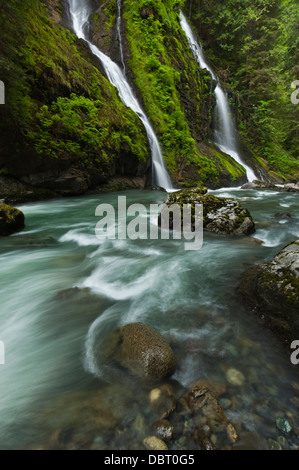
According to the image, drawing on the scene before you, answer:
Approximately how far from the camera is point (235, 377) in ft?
6.66

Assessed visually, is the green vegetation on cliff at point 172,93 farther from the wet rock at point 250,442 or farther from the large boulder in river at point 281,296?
the wet rock at point 250,442

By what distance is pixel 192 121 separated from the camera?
16.9 metres

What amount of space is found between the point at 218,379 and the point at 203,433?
49 centimetres

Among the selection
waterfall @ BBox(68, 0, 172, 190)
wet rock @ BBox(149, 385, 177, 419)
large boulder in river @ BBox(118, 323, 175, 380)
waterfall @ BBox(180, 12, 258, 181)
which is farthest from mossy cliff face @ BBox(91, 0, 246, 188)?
wet rock @ BBox(149, 385, 177, 419)

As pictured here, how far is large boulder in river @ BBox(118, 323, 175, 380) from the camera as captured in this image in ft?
6.67

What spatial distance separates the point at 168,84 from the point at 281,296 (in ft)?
54.2

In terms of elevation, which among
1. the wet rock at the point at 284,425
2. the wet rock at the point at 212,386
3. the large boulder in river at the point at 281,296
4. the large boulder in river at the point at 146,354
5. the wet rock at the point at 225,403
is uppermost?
the large boulder in river at the point at 281,296

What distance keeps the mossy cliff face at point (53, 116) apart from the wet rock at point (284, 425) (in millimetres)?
8882

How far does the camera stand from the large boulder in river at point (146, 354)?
2.03 meters

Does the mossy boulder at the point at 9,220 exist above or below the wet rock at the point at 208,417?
above

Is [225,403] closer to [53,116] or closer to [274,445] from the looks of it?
[274,445]

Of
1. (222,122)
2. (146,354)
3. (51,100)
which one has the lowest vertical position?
(146,354)

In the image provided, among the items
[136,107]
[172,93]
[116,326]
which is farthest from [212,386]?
[172,93]

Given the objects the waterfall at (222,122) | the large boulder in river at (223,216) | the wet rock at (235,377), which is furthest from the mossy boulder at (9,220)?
the waterfall at (222,122)
